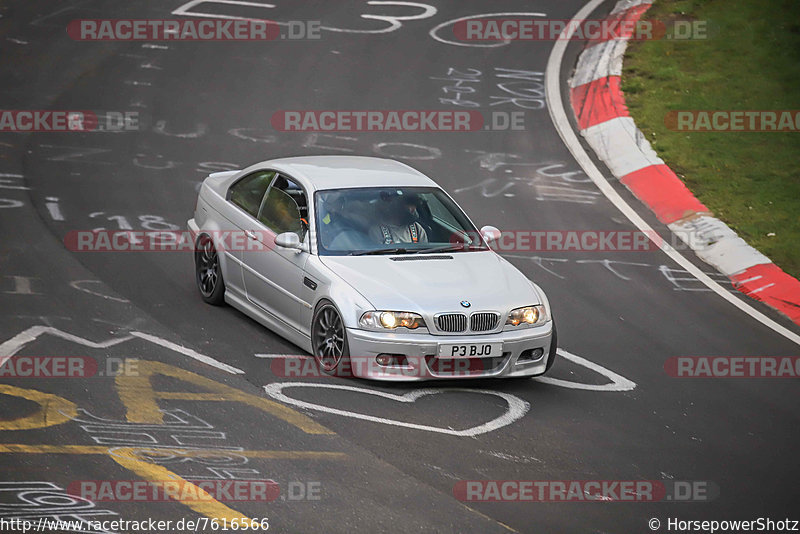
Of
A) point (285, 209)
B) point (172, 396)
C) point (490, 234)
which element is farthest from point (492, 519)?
point (285, 209)

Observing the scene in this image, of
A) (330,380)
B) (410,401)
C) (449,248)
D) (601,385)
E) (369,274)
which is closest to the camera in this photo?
(410,401)

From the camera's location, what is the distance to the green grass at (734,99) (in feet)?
45.7

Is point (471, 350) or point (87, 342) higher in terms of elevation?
point (471, 350)

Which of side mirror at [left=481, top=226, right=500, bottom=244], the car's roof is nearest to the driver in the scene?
the car's roof

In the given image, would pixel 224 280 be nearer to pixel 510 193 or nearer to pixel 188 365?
pixel 188 365

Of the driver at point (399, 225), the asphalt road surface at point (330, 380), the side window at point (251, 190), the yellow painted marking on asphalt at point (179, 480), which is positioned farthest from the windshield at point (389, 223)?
the yellow painted marking on asphalt at point (179, 480)

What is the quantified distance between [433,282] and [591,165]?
7.34 meters

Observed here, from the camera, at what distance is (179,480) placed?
669 centimetres

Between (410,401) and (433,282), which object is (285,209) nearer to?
(433,282)

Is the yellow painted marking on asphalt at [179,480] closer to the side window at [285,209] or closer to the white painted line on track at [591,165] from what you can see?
the side window at [285,209]

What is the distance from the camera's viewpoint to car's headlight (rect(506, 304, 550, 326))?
8828 millimetres

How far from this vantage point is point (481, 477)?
7.13m

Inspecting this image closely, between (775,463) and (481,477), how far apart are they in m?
2.32

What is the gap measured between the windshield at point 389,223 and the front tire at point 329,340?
601mm
